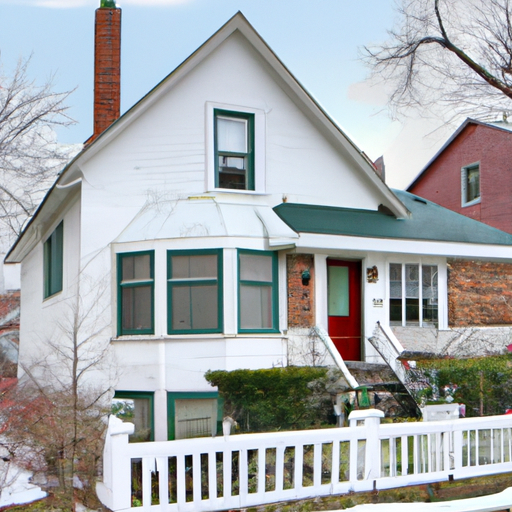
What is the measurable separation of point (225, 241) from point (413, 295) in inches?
175

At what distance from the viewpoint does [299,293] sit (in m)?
13.3

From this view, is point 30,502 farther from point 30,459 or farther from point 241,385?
point 241,385

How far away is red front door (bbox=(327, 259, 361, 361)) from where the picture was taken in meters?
13.9

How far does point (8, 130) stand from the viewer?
2156 cm

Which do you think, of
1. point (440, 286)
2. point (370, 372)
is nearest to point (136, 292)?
point (370, 372)

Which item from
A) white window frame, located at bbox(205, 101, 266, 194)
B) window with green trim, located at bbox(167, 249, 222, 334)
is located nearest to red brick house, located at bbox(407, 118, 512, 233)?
white window frame, located at bbox(205, 101, 266, 194)

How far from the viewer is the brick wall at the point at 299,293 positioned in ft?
43.3

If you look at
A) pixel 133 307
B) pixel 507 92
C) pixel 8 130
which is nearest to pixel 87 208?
pixel 133 307

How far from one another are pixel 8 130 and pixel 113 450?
16744mm

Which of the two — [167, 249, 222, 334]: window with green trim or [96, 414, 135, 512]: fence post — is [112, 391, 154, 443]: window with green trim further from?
[96, 414, 135, 512]: fence post

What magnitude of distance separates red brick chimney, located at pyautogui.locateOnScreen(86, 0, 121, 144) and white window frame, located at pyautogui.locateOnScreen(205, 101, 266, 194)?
8.75 feet

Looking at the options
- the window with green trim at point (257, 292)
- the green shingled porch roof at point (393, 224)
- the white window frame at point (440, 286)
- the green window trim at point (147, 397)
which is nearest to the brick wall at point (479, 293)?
the white window frame at point (440, 286)

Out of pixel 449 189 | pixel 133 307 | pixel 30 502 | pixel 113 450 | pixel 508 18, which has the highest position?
pixel 508 18

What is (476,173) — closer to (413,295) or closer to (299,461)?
(413,295)
